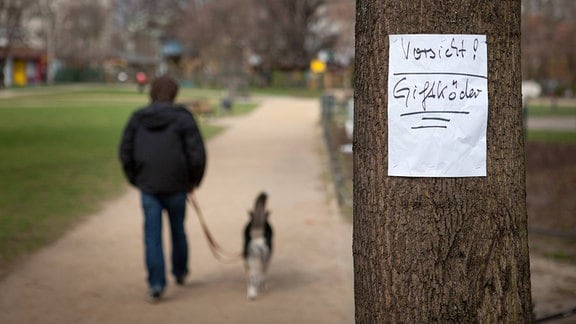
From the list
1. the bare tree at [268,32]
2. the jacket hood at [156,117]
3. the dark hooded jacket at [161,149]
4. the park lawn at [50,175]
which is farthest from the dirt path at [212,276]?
the bare tree at [268,32]

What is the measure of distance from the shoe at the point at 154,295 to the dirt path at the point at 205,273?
6cm

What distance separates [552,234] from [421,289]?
737cm

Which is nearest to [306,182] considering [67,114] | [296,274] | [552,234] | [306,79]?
[552,234]

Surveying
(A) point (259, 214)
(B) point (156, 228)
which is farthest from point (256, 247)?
(B) point (156, 228)

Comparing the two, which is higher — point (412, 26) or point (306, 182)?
point (412, 26)

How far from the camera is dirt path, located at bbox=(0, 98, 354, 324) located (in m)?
6.62

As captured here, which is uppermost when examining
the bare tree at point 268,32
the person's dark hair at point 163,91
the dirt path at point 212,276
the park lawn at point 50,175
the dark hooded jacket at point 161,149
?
the bare tree at point 268,32

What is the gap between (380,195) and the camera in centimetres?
318

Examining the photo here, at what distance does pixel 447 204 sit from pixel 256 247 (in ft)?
13.6

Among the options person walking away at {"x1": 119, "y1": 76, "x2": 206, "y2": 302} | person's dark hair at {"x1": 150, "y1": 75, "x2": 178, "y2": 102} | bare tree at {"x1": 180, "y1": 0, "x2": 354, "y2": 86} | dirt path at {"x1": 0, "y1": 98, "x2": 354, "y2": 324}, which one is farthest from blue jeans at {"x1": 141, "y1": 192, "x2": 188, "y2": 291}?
bare tree at {"x1": 180, "y1": 0, "x2": 354, "y2": 86}

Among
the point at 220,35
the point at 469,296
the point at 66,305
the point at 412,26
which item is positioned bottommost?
the point at 66,305

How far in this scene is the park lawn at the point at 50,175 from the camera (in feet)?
34.3

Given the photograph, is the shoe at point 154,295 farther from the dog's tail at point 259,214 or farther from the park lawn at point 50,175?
the park lawn at point 50,175

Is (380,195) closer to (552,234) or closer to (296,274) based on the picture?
(296,274)
